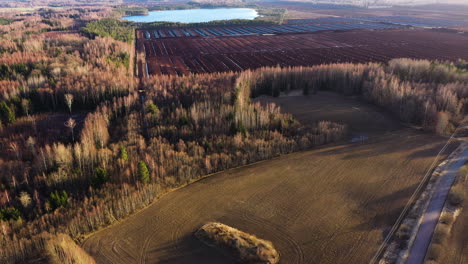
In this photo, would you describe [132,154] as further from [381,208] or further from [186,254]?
[381,208]

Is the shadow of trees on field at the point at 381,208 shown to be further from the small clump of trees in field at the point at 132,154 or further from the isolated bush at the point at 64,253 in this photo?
the isolated bush at the point at 64,253

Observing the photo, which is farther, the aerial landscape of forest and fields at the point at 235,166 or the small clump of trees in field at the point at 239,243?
the aerial landscape of forest and fields at the point at 235,166

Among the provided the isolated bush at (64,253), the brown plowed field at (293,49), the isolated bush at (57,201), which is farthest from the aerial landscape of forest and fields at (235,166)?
the brown plowed field at (293,49)

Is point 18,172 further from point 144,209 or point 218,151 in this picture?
point 218,151

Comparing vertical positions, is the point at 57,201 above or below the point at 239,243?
above

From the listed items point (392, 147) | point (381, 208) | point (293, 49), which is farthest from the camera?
point (293, 49)

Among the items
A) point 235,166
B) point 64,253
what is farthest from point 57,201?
point 235,166
